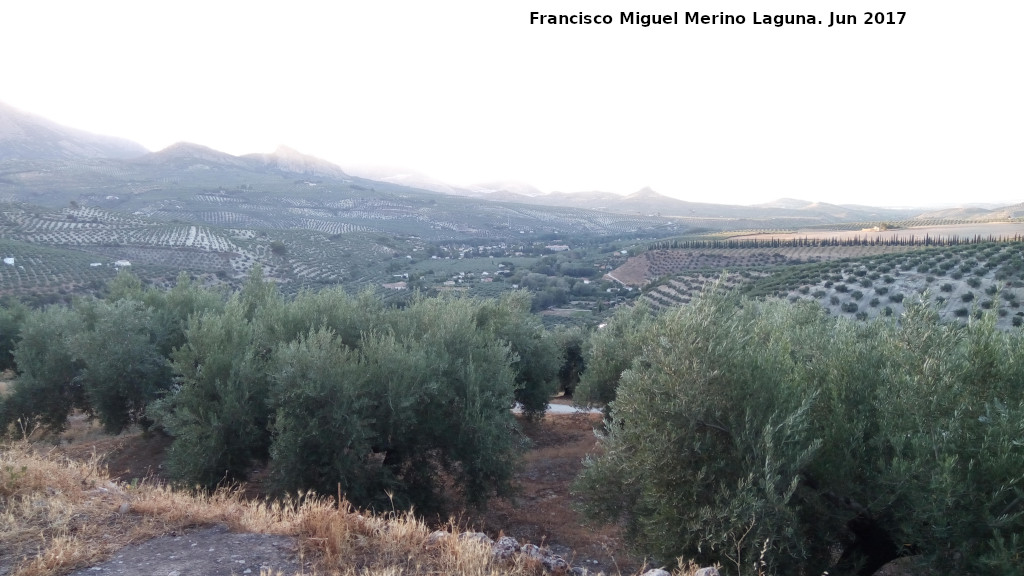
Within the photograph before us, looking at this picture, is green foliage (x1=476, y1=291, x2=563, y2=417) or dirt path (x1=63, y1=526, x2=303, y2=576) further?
green foliage (x1=476, y1=291, x2=563, y2=417)

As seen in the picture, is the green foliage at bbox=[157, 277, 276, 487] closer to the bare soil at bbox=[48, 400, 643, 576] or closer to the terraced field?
the bare soil at bbox=[48, 400, 643, 576]

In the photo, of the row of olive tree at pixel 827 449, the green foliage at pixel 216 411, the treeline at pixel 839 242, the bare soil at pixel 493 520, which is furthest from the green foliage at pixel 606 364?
the treeline at pixel 839 242

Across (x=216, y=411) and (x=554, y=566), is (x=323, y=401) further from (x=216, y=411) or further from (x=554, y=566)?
(x=554, y=566)

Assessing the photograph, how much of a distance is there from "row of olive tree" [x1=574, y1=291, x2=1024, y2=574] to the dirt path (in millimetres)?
4594

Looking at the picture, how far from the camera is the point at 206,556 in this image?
20.2 feet

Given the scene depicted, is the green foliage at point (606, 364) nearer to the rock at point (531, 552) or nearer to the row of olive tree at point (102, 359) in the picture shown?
the rock at point (531, 552)

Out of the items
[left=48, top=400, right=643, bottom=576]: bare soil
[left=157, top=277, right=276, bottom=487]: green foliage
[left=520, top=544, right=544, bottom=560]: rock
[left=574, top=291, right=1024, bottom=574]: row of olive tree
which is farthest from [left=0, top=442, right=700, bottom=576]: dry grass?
[left=157, top=277, right=276, bottom=487]: green foliage

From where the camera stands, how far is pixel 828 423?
789cm

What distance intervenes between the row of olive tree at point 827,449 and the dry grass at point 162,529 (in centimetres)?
238

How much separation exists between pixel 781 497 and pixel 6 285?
2031 inches

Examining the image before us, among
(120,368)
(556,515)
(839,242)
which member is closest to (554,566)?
(556,515)

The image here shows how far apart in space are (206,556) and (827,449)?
8.04 meters

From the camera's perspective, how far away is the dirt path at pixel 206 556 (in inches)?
228

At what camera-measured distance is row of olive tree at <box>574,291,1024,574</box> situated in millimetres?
6086
